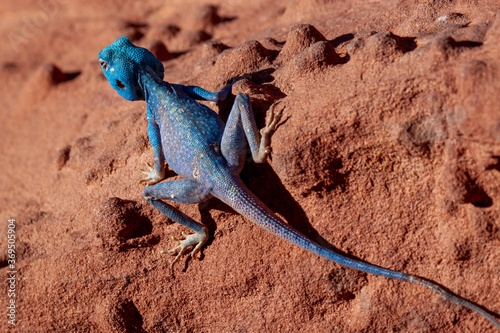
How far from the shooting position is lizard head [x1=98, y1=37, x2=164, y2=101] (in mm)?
3949

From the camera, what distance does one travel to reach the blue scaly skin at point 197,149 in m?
3.14

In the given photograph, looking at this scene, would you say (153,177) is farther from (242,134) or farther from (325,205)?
(325,205)

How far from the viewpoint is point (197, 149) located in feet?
11.5

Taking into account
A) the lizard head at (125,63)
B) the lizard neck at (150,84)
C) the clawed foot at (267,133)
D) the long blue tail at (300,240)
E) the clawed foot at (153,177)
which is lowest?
the long blue tail at (300,240)

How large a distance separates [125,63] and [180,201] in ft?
4.97

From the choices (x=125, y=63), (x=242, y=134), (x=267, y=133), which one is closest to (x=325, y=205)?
(x=267, y=133)

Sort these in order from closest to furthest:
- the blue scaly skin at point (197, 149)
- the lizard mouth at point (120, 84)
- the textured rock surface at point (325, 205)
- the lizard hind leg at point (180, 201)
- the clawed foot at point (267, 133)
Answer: the textured rock surface at point (325, 205) < the blue scaly skin at point (197, 149) < the clawed foot at point (267, 133) < the lizard hind leg at point (180, 201) < the lizard mouth at point (120, 84)

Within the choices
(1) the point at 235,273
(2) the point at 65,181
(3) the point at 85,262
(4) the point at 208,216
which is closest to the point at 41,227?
(2) the point at 65,181

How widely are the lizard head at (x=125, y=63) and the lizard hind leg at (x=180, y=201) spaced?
45.9 inches

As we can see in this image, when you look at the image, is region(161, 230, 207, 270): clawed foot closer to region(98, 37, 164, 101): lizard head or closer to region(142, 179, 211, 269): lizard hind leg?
region(142, 179, 211, 269): lizard hind leg

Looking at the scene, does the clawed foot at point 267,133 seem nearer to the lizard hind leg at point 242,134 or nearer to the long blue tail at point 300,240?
the lizard hind leg at point 242,134

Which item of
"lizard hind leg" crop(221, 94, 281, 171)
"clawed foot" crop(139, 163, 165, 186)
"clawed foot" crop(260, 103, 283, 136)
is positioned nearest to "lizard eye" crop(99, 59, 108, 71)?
"clawed foot" crop(139, 163, 165, 186)

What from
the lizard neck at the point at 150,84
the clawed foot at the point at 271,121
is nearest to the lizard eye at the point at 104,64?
the lizard neck at the point at 150,84

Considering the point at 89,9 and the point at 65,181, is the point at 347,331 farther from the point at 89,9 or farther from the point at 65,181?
the point at 89,9
